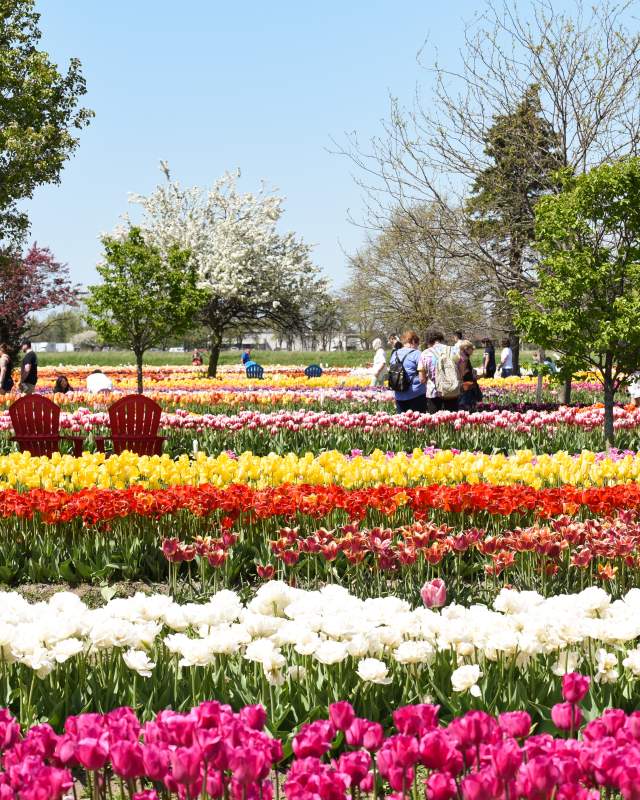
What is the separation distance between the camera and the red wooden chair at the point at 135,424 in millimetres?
11258

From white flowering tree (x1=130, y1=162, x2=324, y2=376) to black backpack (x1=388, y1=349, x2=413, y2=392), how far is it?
64.1 ft

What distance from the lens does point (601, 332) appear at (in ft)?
A: 39.1

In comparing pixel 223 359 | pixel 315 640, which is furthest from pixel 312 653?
pixel 223 359

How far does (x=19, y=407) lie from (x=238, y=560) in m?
5.67

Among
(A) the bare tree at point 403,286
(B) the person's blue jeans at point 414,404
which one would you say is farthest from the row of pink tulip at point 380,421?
(A) the bare tree at point 403,286

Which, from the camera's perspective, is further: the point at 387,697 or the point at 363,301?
the point at 363,301

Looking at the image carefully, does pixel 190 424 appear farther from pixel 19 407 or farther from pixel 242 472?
pixel 242 472

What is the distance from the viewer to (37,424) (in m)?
11.2

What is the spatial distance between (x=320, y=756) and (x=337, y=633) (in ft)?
3.65

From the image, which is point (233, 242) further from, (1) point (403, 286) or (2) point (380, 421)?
(2) point (380, 421)

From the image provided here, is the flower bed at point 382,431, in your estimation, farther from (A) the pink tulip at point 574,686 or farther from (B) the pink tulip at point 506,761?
(B) the pink tulip at point 506,761

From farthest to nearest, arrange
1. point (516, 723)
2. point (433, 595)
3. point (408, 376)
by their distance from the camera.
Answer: point (408, 376), point (433, 595), point (516, 723)

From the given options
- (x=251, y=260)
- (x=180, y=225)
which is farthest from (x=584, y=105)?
(x=180, y=225)

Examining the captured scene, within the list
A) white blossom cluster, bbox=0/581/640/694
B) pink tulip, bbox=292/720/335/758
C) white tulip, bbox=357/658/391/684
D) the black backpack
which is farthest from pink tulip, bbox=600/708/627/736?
the black backpack
